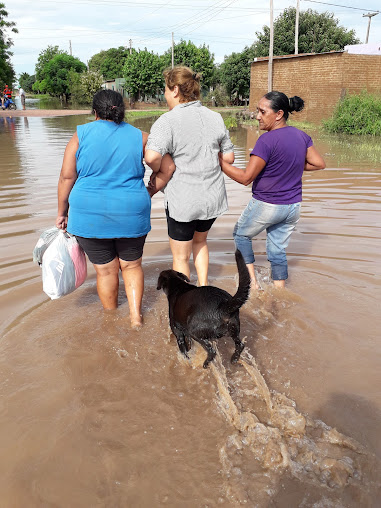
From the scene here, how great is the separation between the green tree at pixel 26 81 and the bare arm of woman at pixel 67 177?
506 feet

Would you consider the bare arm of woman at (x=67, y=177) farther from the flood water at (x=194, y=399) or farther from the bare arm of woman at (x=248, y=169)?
the bare arm of woman at (x=248, y=169)

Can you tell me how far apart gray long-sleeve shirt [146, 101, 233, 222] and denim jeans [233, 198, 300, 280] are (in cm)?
51

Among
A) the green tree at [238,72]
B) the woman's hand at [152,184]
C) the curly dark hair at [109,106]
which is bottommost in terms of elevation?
the woman's hand at [152,184]

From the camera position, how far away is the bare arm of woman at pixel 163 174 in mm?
3418

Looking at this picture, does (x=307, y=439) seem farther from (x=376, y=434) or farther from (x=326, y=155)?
(x=326, y=155)

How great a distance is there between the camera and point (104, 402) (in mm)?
2820

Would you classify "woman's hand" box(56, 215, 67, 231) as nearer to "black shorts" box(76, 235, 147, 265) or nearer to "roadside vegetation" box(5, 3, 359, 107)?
"black shorts" box(76, 235, 147, 265)

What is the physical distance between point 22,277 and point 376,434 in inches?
158

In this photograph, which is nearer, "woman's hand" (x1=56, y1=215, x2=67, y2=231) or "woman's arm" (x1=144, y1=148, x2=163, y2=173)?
"woman's arm" (x1=144, y1=148, x2=163, y2=173)

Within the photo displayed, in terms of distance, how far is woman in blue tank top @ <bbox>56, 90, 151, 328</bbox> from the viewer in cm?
310

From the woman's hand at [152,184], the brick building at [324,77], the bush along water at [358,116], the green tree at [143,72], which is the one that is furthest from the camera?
the green tree at [143,72]

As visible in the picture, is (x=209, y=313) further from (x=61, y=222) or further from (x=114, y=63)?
(x=114, y=63)

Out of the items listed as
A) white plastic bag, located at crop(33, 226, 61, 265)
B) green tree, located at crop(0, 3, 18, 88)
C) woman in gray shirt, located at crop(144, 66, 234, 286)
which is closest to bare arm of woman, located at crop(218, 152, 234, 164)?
woman in gray shirt, located at crop(144, 66, 234, 286)

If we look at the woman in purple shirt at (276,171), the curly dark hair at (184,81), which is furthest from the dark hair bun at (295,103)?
the curly dark hair at (184,81)
